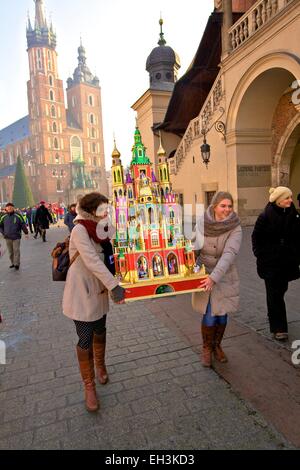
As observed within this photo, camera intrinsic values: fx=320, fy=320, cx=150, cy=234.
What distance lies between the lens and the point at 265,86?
38.5ft

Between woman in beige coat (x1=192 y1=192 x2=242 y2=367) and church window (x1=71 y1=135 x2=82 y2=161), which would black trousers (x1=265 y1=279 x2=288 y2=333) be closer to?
woman in beige coat (x1=192 y1=192 x2=242 y2=367)

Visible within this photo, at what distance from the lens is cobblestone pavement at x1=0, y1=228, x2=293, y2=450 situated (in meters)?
2.45

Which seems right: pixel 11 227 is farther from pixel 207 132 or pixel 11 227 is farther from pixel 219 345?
pixel 207 132

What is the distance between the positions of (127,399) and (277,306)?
2162mm

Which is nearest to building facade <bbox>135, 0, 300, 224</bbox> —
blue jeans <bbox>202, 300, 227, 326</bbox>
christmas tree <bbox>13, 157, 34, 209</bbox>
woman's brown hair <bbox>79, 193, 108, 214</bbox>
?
blue jeans <bbox>202, 300, 227, 326</bbox>

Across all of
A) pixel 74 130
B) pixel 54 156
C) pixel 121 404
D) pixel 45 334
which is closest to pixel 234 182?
pixel 45 334

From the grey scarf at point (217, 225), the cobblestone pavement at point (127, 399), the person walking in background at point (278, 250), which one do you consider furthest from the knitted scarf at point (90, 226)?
the person walking in background at point (278, 250)

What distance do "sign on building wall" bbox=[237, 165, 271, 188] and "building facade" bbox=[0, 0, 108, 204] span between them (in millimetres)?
70876

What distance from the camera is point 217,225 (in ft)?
10.5

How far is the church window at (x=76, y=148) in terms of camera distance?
94.9 metres

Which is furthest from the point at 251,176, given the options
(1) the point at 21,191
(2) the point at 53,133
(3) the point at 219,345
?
(2) the point at 53,133

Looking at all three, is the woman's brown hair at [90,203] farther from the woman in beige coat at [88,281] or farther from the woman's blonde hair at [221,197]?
the woman's blonde hair at [221,197]
